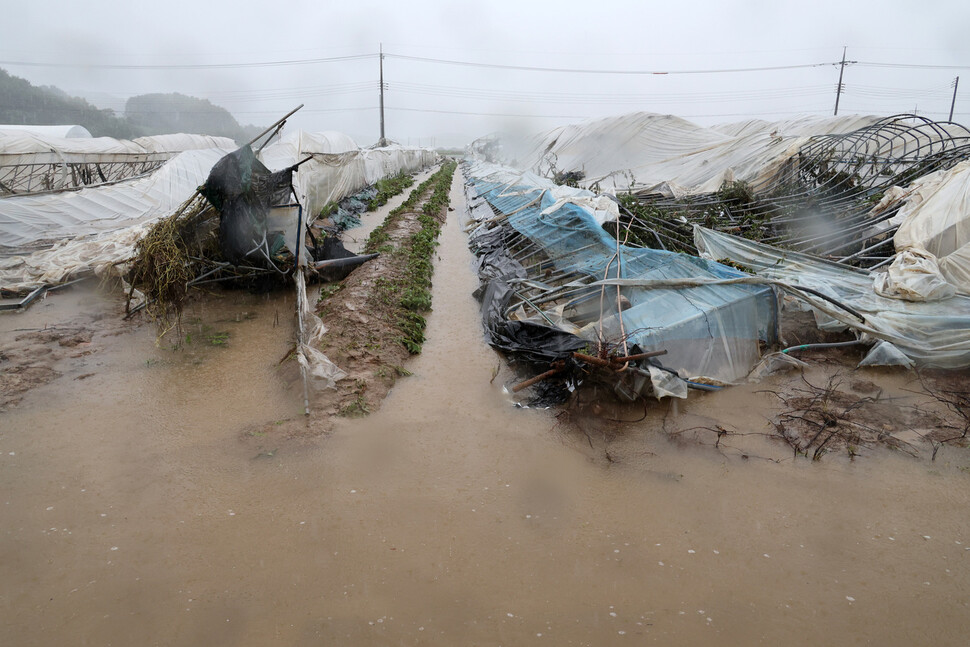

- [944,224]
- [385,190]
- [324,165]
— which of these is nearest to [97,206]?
[324,165]

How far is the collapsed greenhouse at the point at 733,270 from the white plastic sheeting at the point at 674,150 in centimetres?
13

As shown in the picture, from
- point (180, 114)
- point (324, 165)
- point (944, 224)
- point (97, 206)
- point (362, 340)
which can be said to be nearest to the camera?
point (362, 340)

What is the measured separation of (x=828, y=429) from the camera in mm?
4812

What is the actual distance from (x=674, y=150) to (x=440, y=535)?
53.6 ft

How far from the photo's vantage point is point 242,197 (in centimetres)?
754

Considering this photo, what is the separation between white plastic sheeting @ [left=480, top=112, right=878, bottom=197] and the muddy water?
1005 cm

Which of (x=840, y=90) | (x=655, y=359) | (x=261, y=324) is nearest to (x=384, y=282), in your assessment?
(x=261, y=324)

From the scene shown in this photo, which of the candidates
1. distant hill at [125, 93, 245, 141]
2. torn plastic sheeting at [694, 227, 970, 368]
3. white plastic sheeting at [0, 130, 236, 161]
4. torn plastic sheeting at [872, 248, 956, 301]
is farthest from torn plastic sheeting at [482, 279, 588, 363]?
distant hill at [125, 93, 245, 141]

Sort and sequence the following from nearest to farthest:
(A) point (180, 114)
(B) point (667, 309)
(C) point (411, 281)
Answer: (B) point (667, 309) < (C) point (411, 281) < (A) point (180, 114)

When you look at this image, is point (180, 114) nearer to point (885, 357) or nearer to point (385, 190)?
point (385, 190)

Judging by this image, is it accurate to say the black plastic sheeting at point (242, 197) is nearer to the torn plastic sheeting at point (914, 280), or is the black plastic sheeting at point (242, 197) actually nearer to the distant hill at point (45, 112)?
the torn plastic sheeting at point (914, 280)

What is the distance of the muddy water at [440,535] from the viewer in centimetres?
281

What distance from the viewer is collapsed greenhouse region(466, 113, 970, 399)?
5527mm

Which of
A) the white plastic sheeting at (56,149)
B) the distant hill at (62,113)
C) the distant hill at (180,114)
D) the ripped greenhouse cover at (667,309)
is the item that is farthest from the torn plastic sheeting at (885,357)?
the distant hill at (180,114)
